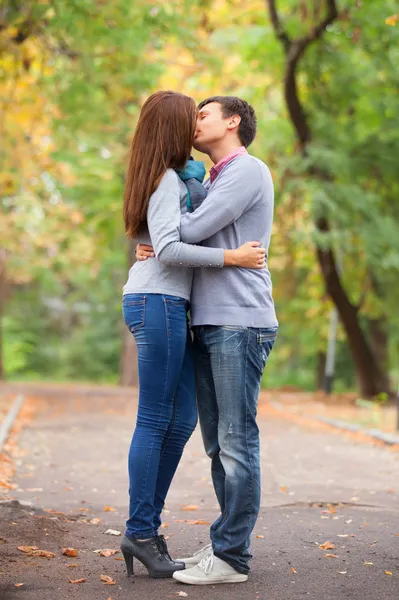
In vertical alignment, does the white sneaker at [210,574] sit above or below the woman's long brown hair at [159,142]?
below

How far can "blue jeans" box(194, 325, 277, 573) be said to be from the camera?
4.43m

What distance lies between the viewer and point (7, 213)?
1071 inches

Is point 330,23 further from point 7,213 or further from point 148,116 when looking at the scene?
point 148,116

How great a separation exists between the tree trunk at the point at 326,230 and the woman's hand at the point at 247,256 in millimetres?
15648

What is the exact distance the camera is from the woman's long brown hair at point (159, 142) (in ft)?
14.8

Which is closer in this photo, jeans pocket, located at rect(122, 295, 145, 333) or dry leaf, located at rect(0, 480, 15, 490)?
jeans pocket, located at rect(122, 295, 145, 333)

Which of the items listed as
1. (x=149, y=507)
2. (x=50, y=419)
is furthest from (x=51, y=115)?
(x=149, y=507)

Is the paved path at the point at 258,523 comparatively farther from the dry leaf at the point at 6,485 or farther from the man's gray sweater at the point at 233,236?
the man's gray sweater at the point at 233,236

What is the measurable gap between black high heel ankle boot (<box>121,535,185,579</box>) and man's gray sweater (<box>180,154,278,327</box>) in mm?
1049

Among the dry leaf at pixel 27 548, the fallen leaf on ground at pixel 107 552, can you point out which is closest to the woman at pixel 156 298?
the fallen leaf on ground at pixel 107 552

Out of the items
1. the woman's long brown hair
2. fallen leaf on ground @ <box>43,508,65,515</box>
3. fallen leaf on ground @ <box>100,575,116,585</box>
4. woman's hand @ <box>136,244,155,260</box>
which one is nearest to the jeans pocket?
woman's hand @ <box>136,244,155,260</box>

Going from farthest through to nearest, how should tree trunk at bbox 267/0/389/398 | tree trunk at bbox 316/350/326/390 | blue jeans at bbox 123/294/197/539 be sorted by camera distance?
tree trunk at bbox 316/350/326/390, tree trunk at bbox 267/0/389/398, blue jeans at bbox 123/294/197/539

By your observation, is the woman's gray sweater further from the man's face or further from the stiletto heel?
the stiletto heel

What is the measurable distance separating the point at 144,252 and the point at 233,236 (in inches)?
16.7
